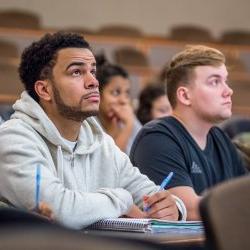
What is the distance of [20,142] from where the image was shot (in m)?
2.01

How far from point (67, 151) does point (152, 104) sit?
6.49 ft

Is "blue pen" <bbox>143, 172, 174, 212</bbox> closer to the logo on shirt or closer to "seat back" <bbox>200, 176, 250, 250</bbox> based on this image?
the logo on shirt

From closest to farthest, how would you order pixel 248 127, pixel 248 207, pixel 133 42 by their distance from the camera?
pixel 248 207 < pixel 248 127 < pixel 133 42

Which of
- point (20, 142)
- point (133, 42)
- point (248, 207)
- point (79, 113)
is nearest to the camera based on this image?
point (248, 207)

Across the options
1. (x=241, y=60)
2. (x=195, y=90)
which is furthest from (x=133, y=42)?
(x=195, y=90)

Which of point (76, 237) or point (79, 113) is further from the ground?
point (79, 113)

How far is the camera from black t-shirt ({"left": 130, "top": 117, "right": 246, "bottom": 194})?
255 centimetres

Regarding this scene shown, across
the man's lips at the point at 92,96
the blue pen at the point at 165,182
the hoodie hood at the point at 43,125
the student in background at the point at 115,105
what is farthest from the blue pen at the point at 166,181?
the student in background at the point at 115,105

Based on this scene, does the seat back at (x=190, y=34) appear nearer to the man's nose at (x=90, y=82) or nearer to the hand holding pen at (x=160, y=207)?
the man's nose at (x=90, y=82)

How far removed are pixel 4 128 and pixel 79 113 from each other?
27 centimetres

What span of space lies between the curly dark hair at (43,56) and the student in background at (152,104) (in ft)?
5.90

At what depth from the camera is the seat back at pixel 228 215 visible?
112 cm

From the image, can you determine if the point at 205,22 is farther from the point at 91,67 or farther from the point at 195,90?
the point at 91,67

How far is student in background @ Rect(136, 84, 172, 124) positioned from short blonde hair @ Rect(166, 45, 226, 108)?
3.85ft
